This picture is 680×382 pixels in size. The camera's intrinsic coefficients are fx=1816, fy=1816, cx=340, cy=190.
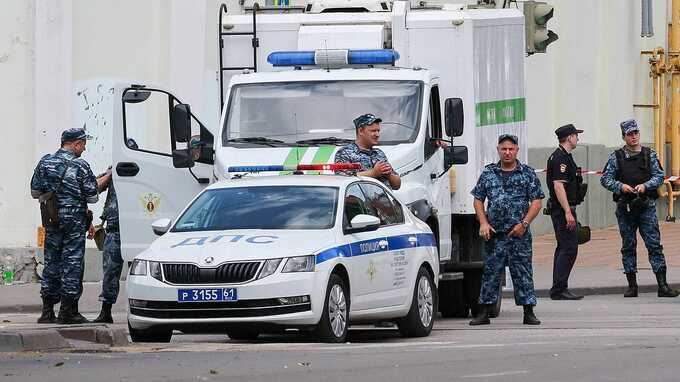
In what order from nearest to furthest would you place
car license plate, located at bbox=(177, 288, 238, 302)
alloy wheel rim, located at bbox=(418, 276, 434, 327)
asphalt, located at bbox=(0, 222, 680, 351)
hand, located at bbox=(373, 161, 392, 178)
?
1. asphalt, located at bbox=(0, 222, 680, 351)
2. car license plate, located at bbox=(177, 288, 238, 302)
3. alloy wheel rim, located at bbox=(418, 276, 434, 327)
4. hand, located at bbox=(373, 161, 392, 178)

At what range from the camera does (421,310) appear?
15.6 meters

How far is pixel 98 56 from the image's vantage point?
2323cm

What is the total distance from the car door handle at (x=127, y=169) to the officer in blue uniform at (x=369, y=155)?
2.09m

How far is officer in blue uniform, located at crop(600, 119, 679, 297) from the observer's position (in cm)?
2045

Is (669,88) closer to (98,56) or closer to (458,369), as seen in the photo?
(98,56)

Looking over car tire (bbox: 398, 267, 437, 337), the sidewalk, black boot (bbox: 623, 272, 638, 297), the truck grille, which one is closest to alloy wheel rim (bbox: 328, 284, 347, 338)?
the truck grille

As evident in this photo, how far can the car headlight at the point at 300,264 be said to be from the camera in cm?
1366

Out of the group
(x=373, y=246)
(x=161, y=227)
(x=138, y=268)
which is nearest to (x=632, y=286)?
(x=373, y=246)

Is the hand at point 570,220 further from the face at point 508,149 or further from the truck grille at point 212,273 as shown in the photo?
the truck grille at point 212,273

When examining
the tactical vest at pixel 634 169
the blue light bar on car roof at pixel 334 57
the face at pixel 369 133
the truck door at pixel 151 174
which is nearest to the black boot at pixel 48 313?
the truck door at pixel 151 174

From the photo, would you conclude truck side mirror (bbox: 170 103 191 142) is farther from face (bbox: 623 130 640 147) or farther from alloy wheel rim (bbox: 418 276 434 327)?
face (bbox: 623 130 640 147)

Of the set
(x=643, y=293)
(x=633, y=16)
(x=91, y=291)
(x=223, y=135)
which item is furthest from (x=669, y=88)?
(x=223, y=135)

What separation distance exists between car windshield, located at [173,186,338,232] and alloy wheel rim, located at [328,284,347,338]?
0.59 metres

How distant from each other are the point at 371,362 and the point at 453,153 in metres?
5.78
